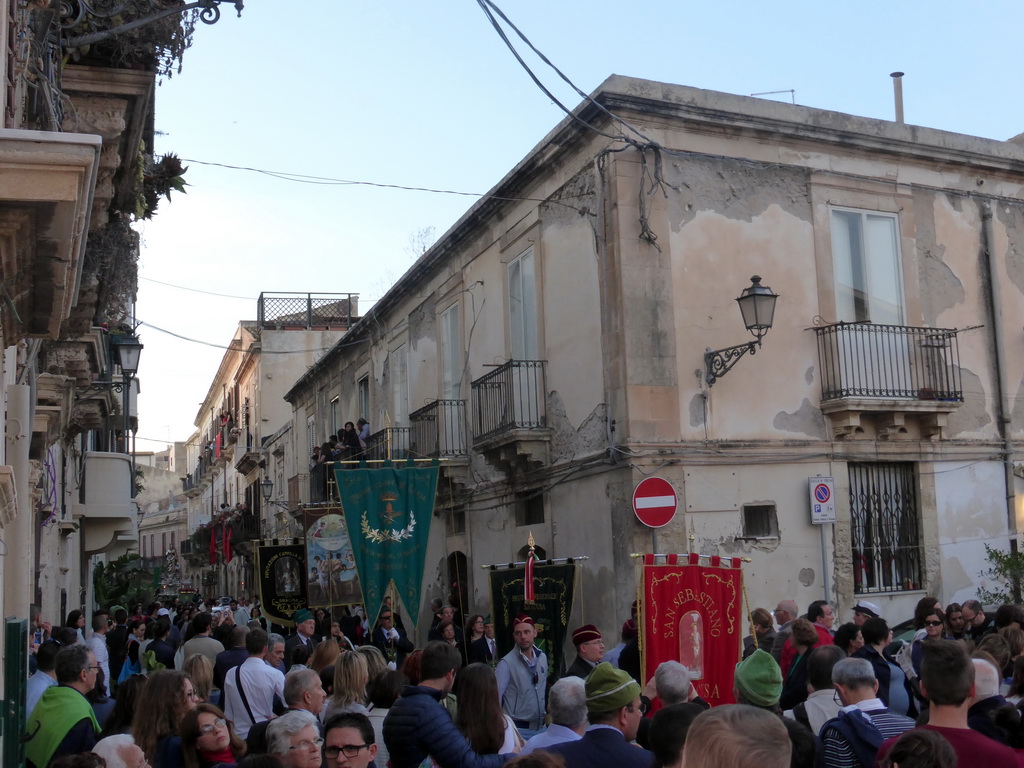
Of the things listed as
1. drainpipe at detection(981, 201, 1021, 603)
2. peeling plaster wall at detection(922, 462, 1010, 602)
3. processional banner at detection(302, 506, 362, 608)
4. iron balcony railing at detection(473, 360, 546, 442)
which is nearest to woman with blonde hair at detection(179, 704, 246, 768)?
iron balcony railing at detection(473, 360, 546, 442)

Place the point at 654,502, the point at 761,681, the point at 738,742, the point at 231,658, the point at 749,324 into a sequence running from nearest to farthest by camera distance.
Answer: the point at 738,742 < the point at 761,681 < the point at 231,658 < the point at 654,502 < the point at 749,324

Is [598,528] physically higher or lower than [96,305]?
lower

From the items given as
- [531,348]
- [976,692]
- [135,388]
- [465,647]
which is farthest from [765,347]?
[135,388]

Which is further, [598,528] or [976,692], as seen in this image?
A: [598,528]

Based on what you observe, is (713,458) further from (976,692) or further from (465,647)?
(976,692)

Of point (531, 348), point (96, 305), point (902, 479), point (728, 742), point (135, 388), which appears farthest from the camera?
point (135, 388)

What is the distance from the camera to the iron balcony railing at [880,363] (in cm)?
1414

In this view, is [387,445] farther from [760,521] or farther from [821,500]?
[821,500]

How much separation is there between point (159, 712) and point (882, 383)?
11044 millimetres

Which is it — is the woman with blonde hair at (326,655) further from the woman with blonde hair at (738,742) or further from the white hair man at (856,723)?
the woman with blonde hair at (738,742)

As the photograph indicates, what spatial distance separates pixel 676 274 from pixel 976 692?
30.2 ft

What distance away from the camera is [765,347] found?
46.0 ft

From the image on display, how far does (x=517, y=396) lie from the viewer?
16.0 meters

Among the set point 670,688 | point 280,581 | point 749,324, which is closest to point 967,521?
point 749,324
